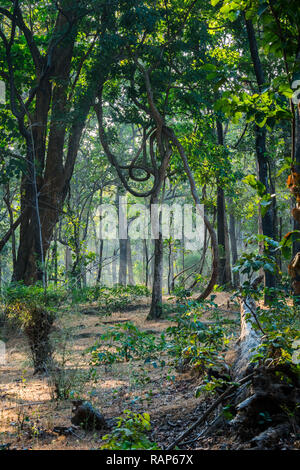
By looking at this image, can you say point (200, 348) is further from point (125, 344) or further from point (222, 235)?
point (222, 235)

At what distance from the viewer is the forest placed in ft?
7.92

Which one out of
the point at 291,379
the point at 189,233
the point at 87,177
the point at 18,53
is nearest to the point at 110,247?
the point at 189,233

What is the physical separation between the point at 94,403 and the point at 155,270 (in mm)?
6248

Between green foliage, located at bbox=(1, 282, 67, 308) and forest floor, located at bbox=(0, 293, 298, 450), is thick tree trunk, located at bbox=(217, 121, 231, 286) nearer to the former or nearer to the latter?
forest floor, located at bbox=(0, 293, 298, 450)

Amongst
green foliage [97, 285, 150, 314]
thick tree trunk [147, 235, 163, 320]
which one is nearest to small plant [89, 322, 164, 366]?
thick tree trunk [147, 235, 163, 320]

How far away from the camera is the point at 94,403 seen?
4523 millimetres

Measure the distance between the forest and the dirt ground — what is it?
0.08 feet

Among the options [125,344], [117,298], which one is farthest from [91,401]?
[117,298]

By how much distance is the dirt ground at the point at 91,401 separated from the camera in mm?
3469

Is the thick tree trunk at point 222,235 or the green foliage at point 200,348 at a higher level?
the thick tree trunk at point 222,235

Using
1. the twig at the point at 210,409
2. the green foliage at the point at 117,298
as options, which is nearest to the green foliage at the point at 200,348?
the twig at the point at 210,409

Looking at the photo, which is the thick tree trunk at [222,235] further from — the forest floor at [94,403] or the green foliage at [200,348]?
the green foliage at [200,348]

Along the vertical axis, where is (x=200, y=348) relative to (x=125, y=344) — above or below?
above

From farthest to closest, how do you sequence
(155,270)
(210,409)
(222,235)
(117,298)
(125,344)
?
(222,235), (117,298), (155,270), (125,344), (210,409)
